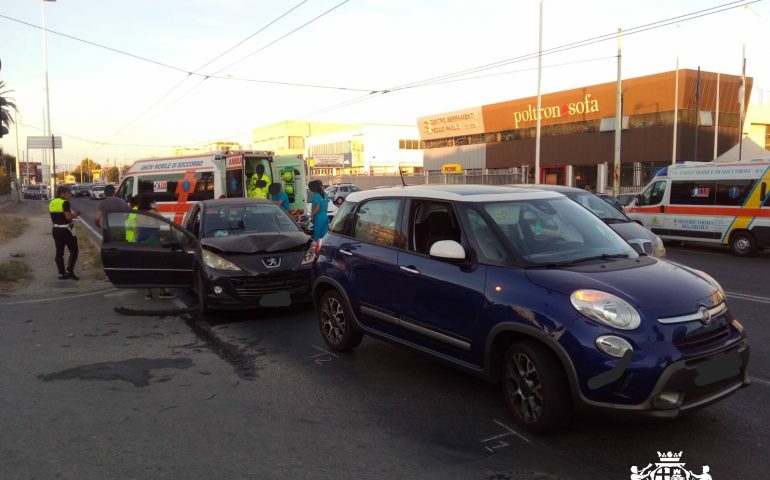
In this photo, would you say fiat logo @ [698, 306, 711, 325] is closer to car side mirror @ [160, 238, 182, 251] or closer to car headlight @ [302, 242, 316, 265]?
car headlight @ [302, 242, 316, 265]

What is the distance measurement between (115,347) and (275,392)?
2.63 meters

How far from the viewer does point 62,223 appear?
1117cm

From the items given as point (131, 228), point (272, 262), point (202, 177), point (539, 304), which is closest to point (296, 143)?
point (202, 177)

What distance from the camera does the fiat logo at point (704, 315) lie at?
384cm

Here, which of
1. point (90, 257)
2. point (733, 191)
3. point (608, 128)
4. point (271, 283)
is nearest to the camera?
point (271, 283)

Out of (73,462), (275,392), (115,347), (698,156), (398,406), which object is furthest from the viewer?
(698,156)

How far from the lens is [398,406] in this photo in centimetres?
481

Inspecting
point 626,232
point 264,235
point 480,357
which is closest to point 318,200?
point 264,235

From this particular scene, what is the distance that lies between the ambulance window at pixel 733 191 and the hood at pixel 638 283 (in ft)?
39.6

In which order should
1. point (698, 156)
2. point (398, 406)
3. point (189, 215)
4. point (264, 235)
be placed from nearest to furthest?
point (398, 406) → point (264, 235) → point (189, 215) → point (698, 156)

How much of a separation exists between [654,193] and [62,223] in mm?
14973

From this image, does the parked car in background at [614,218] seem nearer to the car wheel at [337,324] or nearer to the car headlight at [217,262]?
the car wheel at [337,324]

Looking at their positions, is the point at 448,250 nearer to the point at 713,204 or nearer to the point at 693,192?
the point at 713,204

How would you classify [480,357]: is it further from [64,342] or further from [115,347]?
[64,342]
